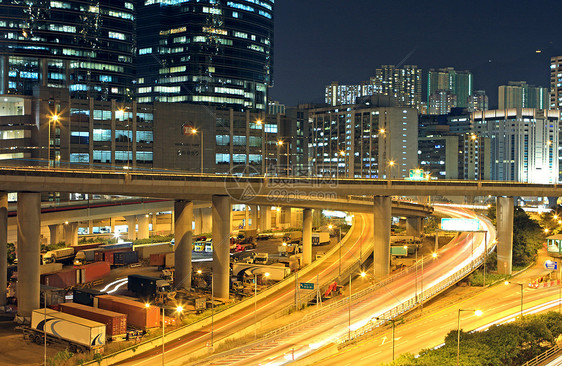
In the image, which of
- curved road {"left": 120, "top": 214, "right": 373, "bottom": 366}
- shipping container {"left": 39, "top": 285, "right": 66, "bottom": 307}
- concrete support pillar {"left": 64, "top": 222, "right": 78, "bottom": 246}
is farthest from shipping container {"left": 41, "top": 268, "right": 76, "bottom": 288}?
concrete support pillar {"left": 64, "top": 222, "right": 78, "bottom": 246}

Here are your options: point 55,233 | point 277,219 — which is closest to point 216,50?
point 277,219

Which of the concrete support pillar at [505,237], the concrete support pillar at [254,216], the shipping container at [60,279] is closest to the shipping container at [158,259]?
the shipping container at [60,279]

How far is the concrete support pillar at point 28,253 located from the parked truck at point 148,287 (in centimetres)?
1190

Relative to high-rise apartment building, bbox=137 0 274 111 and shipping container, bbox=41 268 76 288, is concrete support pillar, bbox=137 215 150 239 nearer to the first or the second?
shipping container, bbox=41 268 76 288

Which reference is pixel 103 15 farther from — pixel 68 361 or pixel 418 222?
pixel 68 361

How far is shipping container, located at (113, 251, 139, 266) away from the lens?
97938 mm

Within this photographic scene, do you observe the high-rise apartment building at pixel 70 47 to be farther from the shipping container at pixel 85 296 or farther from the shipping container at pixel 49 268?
the shipping container at pixel 85 296

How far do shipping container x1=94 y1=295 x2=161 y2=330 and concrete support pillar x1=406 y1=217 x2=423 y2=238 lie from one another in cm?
7652

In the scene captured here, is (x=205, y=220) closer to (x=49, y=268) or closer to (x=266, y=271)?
(x=49, y=268)

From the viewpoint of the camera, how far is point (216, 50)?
18738 centimetres

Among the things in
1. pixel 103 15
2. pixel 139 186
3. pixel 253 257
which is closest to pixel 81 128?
pixel 103 15

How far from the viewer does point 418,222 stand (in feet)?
414

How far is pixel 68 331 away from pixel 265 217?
102 m

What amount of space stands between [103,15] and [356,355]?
148375mm
